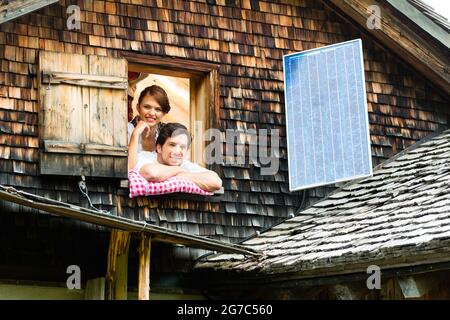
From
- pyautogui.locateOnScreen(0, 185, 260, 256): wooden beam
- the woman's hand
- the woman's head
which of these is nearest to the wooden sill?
the woman's hand

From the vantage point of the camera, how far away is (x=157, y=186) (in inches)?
500

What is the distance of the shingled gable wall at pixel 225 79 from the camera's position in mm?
12312

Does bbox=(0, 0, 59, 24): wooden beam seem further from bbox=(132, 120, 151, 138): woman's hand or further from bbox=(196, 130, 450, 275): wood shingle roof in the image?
bbox=(196, 130, 450, 275): wood shingle roof

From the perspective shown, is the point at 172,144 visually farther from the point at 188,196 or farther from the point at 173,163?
the point at 188,196

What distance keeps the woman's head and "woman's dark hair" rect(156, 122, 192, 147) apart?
13 centimetres

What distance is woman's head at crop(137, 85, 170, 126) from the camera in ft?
43.5

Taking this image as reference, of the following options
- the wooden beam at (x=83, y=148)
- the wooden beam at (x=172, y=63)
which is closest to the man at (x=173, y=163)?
the wooden beam at (x=83, y=148)

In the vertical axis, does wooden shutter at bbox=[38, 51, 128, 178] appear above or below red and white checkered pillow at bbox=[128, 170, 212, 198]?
above

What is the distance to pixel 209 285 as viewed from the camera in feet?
41.9

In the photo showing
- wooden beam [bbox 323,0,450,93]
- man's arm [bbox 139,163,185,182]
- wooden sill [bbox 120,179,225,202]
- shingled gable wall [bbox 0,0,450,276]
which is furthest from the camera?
wooden beam [bbox 323,0,450,93]

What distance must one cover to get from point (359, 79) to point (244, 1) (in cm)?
158

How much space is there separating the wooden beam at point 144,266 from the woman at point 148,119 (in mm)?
1706
